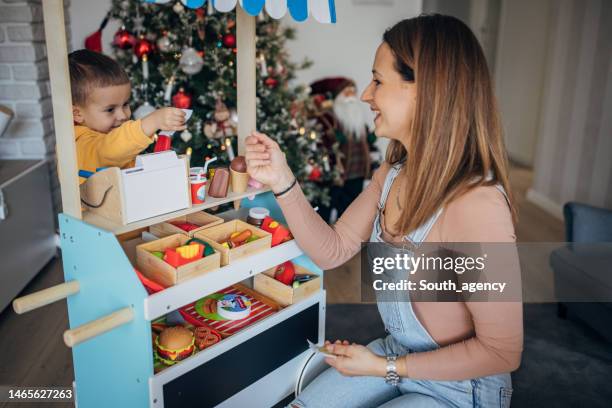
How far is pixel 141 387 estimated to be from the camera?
3.56 feet

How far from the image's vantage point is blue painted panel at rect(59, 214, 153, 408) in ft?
3.37

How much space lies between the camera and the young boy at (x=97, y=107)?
1.42 meters

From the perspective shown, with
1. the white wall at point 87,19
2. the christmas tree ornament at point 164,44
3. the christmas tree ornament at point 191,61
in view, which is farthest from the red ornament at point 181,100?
the white wall at point 87,19

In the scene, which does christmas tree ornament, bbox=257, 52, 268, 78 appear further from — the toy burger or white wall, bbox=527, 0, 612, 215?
white wall, bbox=527, 0, 612, 215

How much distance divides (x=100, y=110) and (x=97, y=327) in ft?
2.73

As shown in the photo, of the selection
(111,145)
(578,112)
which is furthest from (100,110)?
(578,112)

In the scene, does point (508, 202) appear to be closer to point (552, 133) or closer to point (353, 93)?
point (353, 93)

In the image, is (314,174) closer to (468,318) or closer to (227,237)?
(227,237)

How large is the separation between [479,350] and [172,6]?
7.53 feet

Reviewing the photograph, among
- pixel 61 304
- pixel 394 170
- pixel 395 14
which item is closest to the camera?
pixel 394 170

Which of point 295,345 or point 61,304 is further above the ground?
point 295,345

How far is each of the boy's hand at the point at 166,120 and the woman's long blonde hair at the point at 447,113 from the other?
497mm

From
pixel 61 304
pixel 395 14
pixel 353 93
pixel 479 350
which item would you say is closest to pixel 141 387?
pixel 479 350

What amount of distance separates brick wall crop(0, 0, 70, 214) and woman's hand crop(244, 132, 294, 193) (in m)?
1.94
